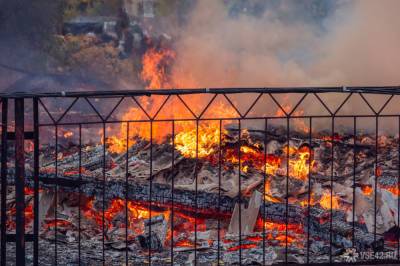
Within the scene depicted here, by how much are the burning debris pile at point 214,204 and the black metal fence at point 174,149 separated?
40mm

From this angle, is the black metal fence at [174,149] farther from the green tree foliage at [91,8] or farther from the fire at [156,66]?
the green tree foliage at [91,8]

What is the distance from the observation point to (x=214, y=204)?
9234 mm

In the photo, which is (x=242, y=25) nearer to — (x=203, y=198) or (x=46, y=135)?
(x=46, y=135)

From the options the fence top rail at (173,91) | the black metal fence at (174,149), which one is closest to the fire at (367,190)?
the black metal fence at (174,149)

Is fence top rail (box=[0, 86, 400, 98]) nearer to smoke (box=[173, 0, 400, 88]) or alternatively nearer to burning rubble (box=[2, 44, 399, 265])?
burning rubble (box=[2, 44, 399, 265])

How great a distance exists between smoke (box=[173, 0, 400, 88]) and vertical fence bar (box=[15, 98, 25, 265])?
11.6 meters

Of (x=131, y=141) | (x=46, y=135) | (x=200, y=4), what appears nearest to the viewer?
(x=131, y=141)

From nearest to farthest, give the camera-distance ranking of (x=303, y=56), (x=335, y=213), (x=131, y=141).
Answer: (x=335, y=213), (x=131, y=141), (x=303, y=56)

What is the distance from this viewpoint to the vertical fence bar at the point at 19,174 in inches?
236

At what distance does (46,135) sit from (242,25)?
6.99m

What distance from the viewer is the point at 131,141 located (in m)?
13.0

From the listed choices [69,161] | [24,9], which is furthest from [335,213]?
[24,9]

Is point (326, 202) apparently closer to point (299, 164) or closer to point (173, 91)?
point (299, 164)

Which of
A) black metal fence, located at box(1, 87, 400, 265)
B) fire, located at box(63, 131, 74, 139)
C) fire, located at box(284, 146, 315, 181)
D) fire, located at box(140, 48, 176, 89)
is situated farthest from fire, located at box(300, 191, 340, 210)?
fire, located at box(140, 48, 176, 89)
